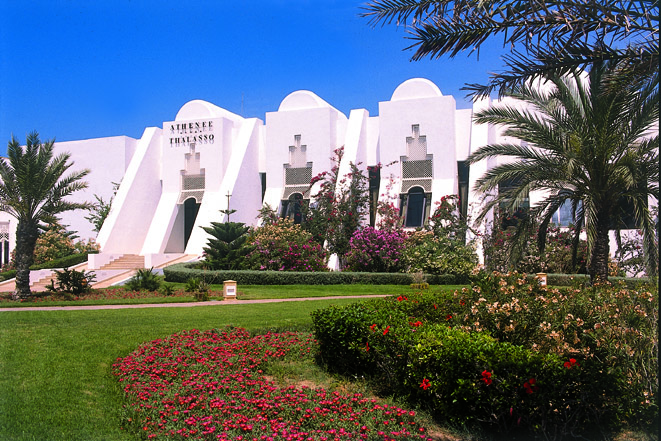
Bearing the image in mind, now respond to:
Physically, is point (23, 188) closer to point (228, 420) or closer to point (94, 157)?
point (228, 420)

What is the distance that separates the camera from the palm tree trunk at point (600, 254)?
11.0 meters

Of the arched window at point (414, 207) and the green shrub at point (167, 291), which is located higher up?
the arched window at point (414, 207)

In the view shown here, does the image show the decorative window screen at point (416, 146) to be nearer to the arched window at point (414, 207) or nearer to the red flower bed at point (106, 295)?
the arched window at point (414, 207)

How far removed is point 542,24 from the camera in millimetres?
6195

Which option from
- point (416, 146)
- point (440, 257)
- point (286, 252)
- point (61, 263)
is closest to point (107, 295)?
point (286, 252)

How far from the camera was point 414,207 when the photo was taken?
88.6 feet

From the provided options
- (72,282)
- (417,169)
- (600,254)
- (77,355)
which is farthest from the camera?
(417,169)

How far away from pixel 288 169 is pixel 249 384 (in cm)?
2286

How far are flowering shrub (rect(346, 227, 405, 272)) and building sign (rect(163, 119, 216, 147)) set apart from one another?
37.1 ft

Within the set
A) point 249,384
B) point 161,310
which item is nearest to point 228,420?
point 249,384

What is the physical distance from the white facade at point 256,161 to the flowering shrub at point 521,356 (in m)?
18.3

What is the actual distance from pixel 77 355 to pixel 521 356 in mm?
5805

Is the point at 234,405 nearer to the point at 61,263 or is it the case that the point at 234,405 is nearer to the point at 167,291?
the point at 167,291

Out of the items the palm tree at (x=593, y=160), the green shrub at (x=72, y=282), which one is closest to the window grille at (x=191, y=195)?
the green shrub at (x=72, y=282)
